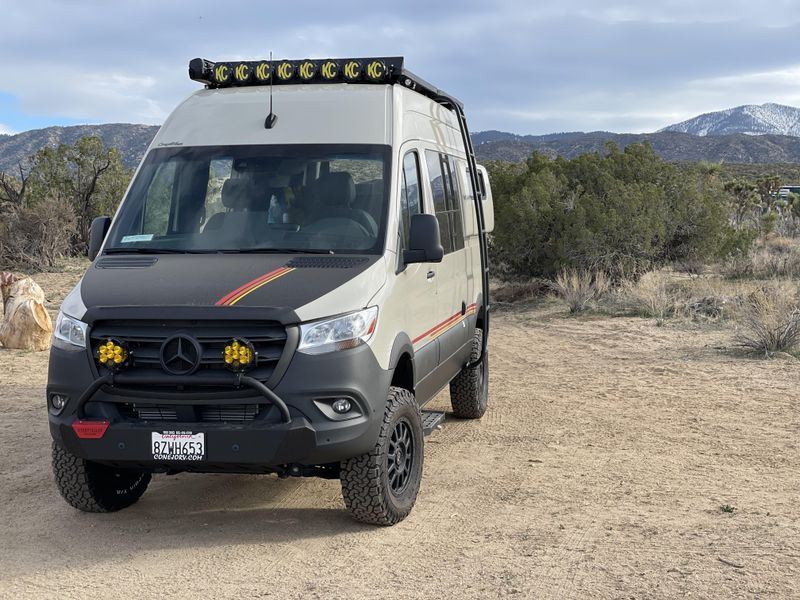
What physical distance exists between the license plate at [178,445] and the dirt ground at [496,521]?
569 millimetres

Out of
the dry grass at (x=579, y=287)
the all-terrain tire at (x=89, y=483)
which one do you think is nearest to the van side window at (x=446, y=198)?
the all-terrain tire at (x=89, y=483)

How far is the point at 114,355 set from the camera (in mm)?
4871

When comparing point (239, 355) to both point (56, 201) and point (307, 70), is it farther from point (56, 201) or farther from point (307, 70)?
point (56, 201)

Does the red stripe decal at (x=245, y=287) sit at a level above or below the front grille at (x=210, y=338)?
above

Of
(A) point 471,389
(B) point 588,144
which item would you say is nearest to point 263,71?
(A) point 471,389

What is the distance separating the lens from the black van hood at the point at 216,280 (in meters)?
4.86

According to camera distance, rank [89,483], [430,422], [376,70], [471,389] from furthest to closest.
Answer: [471,389] < [430,422] < [376,70] < [89,483]

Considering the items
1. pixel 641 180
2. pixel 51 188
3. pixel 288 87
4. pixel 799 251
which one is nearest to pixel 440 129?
pixel 288 87

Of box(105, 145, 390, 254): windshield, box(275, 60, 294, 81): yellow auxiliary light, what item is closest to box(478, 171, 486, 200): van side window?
box(275, 60, 294, 81): yellow auxiliary light

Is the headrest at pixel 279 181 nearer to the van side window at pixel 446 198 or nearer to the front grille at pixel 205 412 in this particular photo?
the van side window at pixel 446 198

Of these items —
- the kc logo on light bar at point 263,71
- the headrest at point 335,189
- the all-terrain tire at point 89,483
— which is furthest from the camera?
the kc logo on light bar at point 263,71

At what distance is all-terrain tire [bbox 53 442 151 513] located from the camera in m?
5.40

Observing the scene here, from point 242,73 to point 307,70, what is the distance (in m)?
0.49

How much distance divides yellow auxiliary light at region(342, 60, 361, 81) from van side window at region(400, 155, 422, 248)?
66 cm
